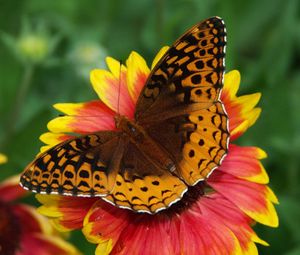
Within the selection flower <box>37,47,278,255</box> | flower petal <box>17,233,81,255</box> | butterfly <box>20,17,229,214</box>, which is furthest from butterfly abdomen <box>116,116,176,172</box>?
flower petal <box>17,233,81,255</box>

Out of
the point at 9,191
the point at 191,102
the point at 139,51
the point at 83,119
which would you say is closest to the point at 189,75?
the point at 191,102

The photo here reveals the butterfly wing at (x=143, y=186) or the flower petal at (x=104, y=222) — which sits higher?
the butterfly wing at (x=143, y=186)

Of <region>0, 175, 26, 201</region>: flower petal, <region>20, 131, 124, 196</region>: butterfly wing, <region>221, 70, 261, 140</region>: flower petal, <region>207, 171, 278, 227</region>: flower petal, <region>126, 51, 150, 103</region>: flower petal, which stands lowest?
<region>0, 175, 26, 201</region>: flower petal

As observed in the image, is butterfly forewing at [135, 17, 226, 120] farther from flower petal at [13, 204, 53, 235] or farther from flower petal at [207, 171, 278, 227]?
flower petal at [13, 204, 53, 235]

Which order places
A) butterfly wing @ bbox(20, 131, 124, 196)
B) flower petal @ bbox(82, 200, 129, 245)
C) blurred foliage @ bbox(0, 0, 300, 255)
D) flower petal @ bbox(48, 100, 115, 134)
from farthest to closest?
blurred foliage @ bbox(0, 0, 300, 255) → flower petal @ bbox(48, 100, 115, 134) → flower petal @ bbox(82, 200, 129, 245) → butterfly wing @ bbox(20, 131, 124, 196)

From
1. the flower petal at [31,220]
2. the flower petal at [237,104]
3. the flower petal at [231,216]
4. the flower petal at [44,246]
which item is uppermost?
the flower petal at [237,104]

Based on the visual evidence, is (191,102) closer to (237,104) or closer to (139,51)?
(237,104)

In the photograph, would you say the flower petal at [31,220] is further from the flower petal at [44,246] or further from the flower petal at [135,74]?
the flower petal at [135,74]

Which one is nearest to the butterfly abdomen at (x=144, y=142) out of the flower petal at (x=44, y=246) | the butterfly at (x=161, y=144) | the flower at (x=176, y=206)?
the butterfly at (x=161, y=144)
